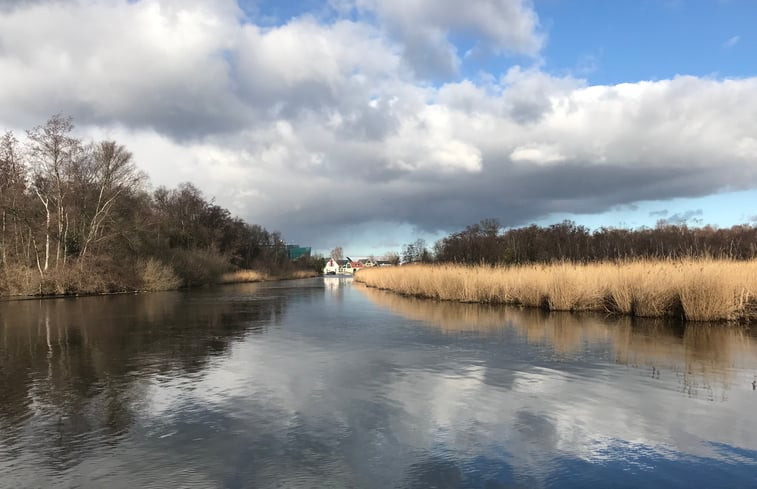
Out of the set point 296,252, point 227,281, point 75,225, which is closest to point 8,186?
point 75,225

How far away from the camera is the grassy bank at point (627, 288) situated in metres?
13.5

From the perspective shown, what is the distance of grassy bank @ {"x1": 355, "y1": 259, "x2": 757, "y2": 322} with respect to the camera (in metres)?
13.5

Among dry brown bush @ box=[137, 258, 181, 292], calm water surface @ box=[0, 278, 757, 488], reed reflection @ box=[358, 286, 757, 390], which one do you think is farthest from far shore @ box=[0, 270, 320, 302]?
reed reflection @ box=[358, 286, 757, 390]

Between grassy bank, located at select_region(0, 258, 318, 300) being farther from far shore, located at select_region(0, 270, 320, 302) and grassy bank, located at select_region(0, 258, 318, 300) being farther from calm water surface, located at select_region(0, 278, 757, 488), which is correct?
calm water surface, located at select_region(0, 278, 757, 488)

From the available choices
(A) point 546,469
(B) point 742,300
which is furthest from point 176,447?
(B) point 742,300

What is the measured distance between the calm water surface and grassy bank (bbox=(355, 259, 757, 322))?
8.44 ft

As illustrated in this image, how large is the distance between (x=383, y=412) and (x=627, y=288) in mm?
12590

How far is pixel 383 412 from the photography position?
5816mm

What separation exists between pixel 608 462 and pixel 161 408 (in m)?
4.83

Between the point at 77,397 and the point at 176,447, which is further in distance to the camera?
the point at 77,397

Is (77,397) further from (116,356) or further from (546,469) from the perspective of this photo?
(546,469)

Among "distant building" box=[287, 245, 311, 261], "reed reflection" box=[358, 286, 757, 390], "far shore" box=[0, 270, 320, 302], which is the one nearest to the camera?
"reed reflection" box=[358, 286, 757, 390]

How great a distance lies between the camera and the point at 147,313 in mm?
19312

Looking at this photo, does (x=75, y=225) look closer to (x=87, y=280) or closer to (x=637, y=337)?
(x=87, y=280)
